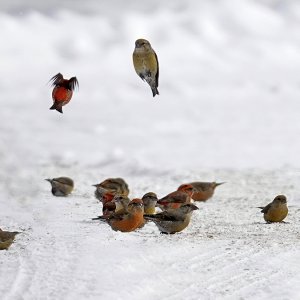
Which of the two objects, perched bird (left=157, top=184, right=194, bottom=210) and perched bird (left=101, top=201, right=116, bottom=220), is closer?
perched bird (left=101, top=201, right=116, bottom=220)

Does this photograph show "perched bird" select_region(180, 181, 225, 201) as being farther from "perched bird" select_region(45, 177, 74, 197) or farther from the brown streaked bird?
the brown streaked bird

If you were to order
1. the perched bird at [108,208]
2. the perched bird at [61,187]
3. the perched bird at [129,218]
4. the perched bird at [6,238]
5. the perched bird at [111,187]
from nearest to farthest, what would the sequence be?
1. the perched bird at [6,238]
2. the perched bird at [129,218]
3. the perched bird at [108,208]
4. the perched bird at [111,187]
5. the perched bird at [61,187]

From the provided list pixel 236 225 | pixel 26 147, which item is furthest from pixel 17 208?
pixel 26 147

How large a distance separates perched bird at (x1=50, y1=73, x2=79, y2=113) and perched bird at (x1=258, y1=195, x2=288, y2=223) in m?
5.18

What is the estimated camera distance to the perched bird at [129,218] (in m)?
8.22

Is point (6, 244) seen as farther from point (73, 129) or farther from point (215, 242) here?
point (73, 129)

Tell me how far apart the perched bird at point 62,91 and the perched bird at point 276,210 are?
518 centimetres

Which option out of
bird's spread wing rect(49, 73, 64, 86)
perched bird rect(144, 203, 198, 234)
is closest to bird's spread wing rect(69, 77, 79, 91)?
bird's spread wing rect(49, 73, 64, 86)

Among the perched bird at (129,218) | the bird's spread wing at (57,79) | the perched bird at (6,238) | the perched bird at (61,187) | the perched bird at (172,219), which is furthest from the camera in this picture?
the perched bird at (61,187)

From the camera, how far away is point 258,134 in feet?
68.2

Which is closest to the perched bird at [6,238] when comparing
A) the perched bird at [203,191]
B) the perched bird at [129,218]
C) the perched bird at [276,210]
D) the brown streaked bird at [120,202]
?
the perched bird at [129,218]

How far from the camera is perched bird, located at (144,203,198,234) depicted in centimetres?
839

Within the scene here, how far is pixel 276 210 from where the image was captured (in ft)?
30.9

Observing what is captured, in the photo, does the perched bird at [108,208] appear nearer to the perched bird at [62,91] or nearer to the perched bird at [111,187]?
the perched bird at [111,187]
